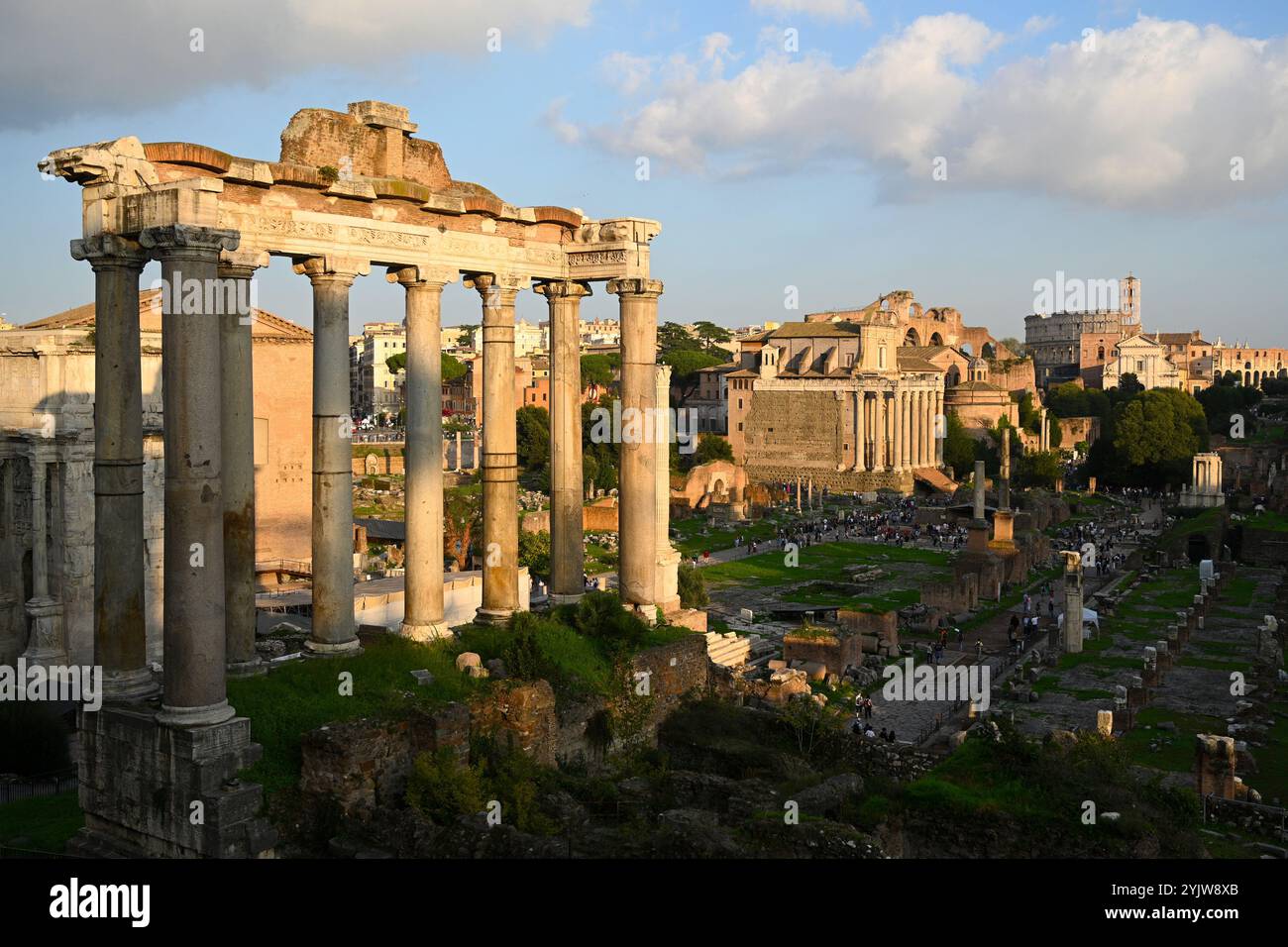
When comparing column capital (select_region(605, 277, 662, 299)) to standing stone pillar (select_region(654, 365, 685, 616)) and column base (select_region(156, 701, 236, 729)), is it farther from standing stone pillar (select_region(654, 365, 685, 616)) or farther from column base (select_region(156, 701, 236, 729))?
column base (select_region(156, 701, 236, 729))

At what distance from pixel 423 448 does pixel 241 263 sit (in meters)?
2.93

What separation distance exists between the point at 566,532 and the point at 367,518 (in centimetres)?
3704

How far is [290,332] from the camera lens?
131 ft

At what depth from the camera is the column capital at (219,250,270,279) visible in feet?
37.4

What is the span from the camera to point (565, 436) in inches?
595

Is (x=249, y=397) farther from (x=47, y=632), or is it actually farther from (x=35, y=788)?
(x=47, y=632)

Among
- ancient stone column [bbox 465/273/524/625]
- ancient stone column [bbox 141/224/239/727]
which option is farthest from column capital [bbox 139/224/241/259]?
ancient stone column [bbox 465/273/524/625]

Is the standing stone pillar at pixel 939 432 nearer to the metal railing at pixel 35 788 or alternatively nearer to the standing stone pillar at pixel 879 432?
the standing stone pillar at pixel 879 432

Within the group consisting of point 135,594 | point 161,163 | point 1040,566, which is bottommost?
point 1040,566

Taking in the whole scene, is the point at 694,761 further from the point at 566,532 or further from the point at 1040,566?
the point at 1040,566

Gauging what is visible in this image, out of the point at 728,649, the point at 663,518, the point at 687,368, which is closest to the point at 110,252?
the point at 663,518

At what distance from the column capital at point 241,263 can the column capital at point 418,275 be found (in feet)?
5.80

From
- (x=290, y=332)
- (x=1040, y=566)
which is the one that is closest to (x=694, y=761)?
(x=290, y=332)

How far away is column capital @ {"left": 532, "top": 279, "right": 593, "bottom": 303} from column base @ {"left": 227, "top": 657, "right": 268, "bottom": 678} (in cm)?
595
